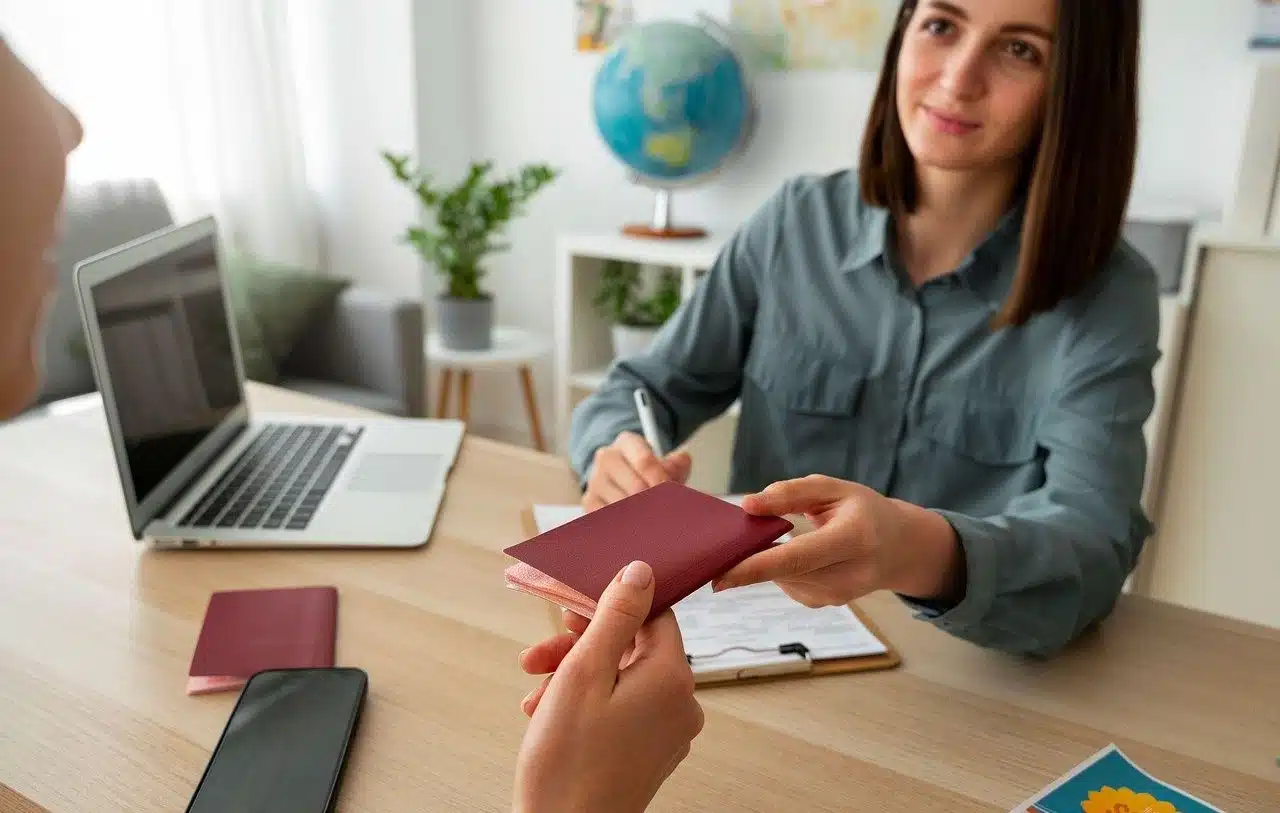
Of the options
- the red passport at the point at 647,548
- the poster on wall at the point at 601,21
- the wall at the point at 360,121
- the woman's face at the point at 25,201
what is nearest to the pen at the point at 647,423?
the red passport at the point at 647,548

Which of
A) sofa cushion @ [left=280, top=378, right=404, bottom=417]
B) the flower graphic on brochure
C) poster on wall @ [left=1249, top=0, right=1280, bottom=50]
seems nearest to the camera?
the flower graphic on brochure

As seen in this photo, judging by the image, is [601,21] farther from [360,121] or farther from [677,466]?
[677,466]

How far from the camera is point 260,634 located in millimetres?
806

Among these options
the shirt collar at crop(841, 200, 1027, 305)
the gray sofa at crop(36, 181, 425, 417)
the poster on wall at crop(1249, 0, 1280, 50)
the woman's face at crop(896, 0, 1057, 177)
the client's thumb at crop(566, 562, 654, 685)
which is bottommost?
the gray sofa at crop(36, 181, 425, 417)

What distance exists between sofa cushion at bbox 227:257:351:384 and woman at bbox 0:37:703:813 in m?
2.11

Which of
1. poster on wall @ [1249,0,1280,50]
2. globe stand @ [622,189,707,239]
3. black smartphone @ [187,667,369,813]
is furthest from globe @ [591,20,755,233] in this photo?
black smartphone @ [187,667,369,813]

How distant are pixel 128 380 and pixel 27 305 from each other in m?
0.57

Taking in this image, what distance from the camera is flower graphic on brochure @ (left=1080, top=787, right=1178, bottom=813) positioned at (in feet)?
2.06

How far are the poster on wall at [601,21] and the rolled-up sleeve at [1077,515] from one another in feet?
6.73

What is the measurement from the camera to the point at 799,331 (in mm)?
1287

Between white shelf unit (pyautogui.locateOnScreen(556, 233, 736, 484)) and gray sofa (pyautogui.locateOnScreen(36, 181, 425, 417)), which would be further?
white shelf unit (pyautogui.locateOnScreen(556, 233, 736, 484))

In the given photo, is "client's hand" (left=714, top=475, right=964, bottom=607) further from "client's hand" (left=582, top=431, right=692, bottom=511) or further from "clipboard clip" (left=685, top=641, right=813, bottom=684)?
"client's hand" (left=582, top=431, right=692, bottom=511)

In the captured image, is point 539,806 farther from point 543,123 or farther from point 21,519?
point 543,123

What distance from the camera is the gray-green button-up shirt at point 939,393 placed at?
83 cm
